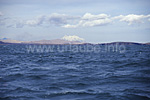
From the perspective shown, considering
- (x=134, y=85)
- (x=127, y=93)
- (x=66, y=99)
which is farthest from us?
(x=134, y=85)

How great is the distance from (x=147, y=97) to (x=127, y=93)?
1376 mm

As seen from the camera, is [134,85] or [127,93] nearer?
[127,93]

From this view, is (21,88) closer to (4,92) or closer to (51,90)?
(4,92)

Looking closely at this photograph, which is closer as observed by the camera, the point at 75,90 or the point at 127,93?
the point at 127,93

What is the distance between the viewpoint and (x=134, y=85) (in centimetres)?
1506

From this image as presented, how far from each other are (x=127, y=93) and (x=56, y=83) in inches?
251

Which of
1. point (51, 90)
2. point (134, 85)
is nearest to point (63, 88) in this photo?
point (51, 90)

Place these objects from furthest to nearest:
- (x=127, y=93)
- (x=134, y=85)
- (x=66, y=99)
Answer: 1. (x=134, y=85)
2. (x=127, y=93)
3. (x=66, y=99)

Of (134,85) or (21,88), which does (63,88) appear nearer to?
(21,88)

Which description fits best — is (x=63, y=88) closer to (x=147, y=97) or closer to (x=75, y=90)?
(x=75, y=90)

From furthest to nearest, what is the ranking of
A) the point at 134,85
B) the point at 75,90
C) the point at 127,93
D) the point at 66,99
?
the point at 134,85 < the point at 75,90 < the point at 127,93 < the point at 66,99

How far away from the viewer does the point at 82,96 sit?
1215 centimetres

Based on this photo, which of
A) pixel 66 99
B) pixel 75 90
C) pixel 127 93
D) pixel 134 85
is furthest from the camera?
pixel 134 85

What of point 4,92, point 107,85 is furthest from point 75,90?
point 4,92
